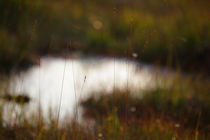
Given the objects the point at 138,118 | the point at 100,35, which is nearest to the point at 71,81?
the point at 138,118

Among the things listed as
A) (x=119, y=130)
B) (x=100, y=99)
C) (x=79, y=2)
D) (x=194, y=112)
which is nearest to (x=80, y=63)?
(x=100, y=99)

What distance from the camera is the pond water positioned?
9.32ft

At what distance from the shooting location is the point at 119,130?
200cm

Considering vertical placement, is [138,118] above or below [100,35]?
below

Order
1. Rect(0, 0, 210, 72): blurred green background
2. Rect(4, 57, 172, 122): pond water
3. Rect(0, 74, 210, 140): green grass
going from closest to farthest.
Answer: Rect(0, 74, 210, 140): green grass → Rect(4, 57, 172, 122): pond water → Rect(0, 0, 210, 72): blurred green background

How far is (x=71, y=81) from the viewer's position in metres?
3.67

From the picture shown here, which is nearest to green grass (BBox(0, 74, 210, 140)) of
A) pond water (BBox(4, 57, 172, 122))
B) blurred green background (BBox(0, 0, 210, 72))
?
pond water (BBox(4, 57, 172, 122))

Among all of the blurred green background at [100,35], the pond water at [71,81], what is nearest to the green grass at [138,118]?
the pond water at [71,81]

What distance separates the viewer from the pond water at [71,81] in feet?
9.32

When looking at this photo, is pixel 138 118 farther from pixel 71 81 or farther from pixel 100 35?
pixel 100 35

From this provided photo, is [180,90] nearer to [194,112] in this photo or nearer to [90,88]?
[194,112]

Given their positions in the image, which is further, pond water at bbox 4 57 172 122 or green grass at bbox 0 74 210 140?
pond water at bbox 4 57 172 122

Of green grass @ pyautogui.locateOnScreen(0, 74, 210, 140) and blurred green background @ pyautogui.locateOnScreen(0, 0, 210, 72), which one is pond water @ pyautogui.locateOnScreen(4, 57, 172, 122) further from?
blurred green background @ pyautogui.locateOnScreen(0, 0, 210, 72)

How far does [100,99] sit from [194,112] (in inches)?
36.2
